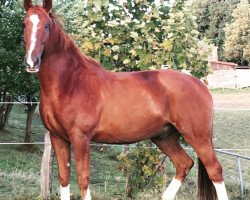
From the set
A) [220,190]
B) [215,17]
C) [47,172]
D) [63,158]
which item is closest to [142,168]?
[47,172]

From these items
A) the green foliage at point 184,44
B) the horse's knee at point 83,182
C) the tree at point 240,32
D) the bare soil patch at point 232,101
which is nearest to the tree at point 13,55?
the green foliage at point 184,44

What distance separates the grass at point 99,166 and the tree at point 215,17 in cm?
2826

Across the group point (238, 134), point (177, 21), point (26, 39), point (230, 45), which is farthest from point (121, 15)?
point (230, 45)

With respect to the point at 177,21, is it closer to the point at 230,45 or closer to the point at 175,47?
the point at 175,47

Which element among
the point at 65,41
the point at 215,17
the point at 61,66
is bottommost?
the point at 61,66

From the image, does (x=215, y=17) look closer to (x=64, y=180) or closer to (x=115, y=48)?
(x=115, y=48)

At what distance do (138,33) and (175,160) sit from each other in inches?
71.3

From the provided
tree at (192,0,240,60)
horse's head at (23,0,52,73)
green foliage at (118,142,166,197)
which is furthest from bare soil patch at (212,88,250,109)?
tree at (192,0,240,60)

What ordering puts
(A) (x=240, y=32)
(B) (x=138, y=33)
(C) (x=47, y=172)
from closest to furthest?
(B) (x=138, y=33) < (C) (x=47, y=172) < (A) (x=240, y=32)

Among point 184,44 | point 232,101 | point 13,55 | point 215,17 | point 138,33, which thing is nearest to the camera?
point 138,33

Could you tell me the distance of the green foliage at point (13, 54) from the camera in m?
13.2

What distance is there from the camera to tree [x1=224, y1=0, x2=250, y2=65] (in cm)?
4462

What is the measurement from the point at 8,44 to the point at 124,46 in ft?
29.8

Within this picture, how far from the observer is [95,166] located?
12.4 metres
